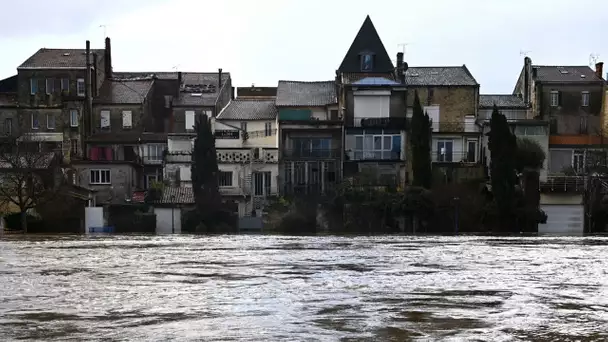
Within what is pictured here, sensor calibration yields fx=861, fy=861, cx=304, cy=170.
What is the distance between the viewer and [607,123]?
6969 cm

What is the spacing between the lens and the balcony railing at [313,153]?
64938 mm

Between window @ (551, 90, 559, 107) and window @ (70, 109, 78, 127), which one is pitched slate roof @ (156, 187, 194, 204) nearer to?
window @ (70, 109, 78, 127)

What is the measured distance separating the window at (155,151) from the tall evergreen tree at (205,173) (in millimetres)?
8347

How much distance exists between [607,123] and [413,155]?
20.2 meters

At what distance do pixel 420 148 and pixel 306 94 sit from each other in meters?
16.4

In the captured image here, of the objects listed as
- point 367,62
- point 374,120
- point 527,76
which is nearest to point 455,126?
point 374,120

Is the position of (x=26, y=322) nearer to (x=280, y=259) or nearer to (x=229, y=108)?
(x=280, y=259)

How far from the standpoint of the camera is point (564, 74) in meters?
72.9

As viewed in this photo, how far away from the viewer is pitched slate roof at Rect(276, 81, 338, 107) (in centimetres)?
7025

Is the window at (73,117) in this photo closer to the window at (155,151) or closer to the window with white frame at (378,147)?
the window at (155,151)

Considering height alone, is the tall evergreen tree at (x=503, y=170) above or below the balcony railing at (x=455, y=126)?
below

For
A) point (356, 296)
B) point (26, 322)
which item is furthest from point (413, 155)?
point (26, 322)

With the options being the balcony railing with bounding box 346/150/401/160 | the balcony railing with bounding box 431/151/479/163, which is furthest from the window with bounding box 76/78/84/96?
the balcony railing with bounding box 431/151/479/163

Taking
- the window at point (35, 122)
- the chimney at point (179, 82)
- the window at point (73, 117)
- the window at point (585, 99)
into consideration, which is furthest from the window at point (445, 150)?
the window at point (35, 122)
